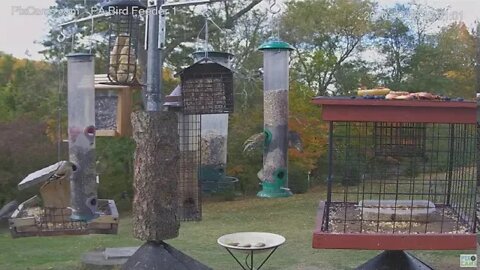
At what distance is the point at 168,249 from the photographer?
207 cm

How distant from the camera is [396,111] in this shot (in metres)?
1.75

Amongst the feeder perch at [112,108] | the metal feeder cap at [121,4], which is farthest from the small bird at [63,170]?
the metal feeder cap at [121,4]

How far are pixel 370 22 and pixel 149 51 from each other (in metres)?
2.33

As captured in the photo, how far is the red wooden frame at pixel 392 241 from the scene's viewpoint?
1773 millimetres

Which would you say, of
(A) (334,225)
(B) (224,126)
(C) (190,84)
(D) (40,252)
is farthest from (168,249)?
(D) (40,252)

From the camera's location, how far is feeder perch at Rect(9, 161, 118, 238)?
2375 mm

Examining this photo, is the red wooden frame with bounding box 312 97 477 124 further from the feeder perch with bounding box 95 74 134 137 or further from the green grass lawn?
the green grass lawn

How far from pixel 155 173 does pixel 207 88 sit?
0.64 meters

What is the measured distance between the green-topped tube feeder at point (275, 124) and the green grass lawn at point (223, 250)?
1.05m

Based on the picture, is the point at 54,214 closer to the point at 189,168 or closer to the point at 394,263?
the point at 189,168

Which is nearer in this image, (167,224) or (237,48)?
(167,224)

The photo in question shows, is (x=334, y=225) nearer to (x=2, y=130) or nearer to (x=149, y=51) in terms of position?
(x=149, y=51)
